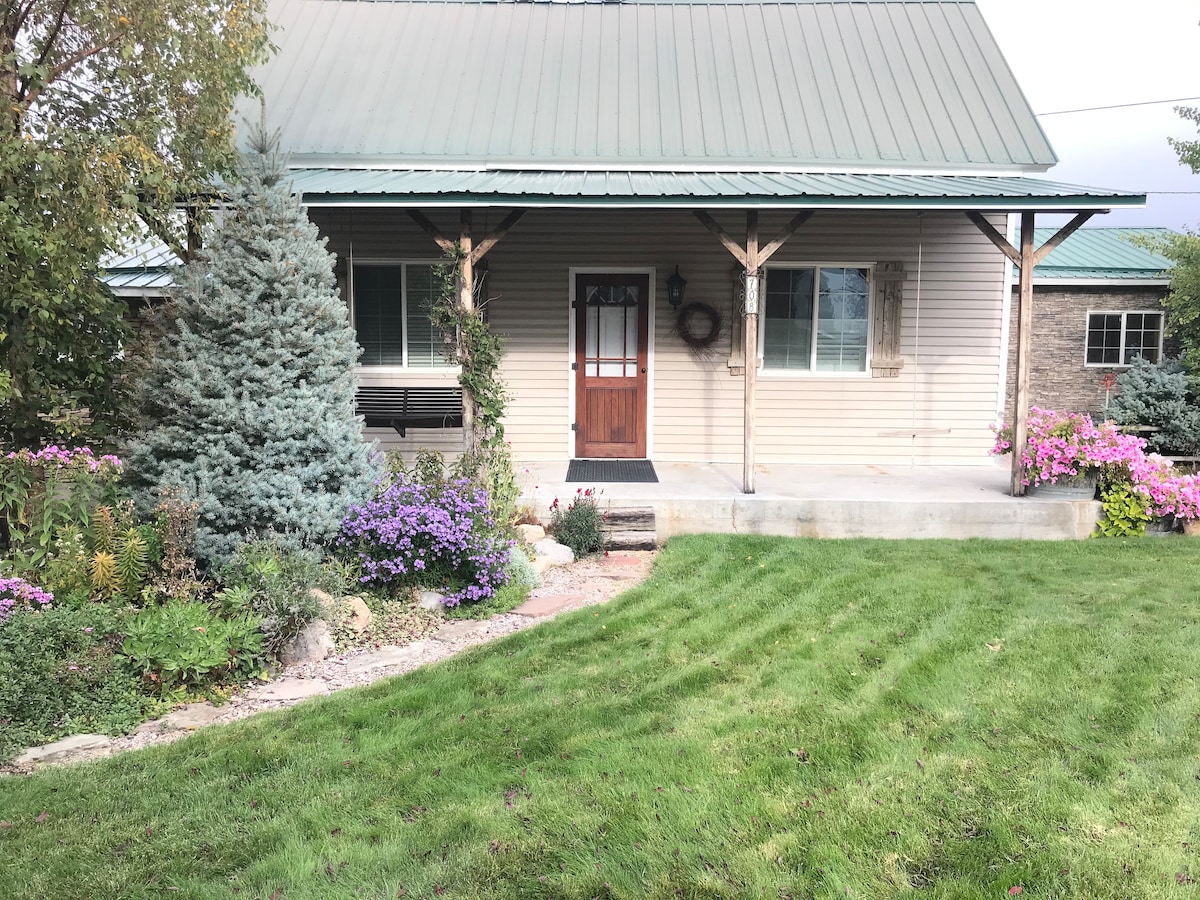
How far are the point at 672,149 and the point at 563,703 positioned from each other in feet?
23.1

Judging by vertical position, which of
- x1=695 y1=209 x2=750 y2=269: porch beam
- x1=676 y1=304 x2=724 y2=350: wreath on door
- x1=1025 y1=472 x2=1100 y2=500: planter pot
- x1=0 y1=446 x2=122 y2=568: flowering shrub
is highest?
x1=695 y1=209 x2=750 y2=269: porch beam

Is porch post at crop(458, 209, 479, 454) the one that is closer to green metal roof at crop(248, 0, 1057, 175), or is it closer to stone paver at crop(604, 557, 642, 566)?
stone paver at crop(604, 557, 642, 566)

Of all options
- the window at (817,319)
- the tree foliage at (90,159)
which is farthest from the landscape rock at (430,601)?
the window at (817,319)

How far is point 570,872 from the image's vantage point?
2.66 meters

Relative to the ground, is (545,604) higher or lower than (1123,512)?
lower

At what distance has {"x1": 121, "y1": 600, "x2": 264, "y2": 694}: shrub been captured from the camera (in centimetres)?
399

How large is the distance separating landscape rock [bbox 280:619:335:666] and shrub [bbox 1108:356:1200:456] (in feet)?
38.6

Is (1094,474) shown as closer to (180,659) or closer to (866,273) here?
(866,273)

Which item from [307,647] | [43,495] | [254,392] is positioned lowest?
[307,647]

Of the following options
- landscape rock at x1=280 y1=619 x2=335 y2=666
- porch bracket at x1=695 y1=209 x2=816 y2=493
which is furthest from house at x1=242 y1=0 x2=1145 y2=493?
landscape rock at x1=280 y1=619 x2=335 y2=666

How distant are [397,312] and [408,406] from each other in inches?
62.1

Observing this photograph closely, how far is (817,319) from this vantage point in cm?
922

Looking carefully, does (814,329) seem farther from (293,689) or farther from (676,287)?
(293,689)

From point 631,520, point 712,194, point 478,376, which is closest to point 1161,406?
point 712,194
